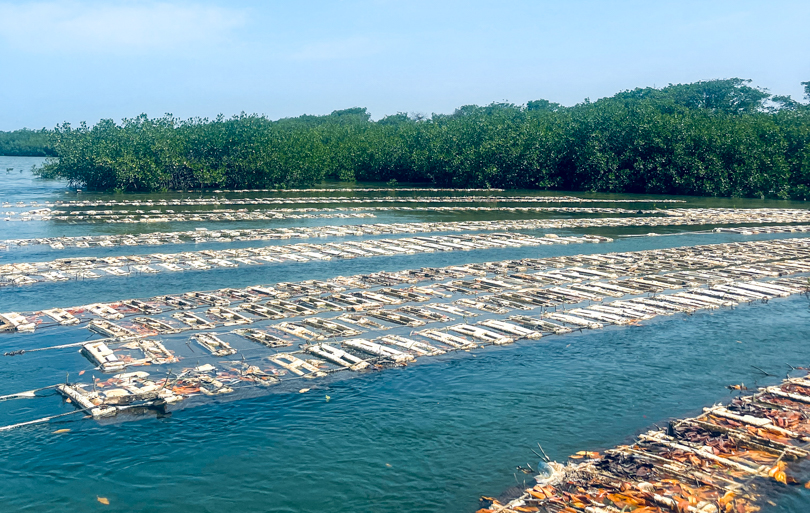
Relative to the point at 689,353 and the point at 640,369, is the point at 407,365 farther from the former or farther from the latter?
the point at 689,353

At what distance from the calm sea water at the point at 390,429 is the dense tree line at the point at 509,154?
59708 millimetres

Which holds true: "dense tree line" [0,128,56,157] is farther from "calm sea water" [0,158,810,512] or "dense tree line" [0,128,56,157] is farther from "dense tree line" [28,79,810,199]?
"calm sea water" [0,158,810,512]

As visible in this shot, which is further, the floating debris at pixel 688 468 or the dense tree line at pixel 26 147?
the dense tree line at pixel 26 147

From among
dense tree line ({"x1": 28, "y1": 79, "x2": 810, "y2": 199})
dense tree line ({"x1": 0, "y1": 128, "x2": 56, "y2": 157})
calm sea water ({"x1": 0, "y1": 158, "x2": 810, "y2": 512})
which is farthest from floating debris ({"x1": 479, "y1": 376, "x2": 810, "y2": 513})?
dense tree line ({"x1": 0, "y1": 128, "x2": 56, "y2": 157})

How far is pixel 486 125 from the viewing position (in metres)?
98.6

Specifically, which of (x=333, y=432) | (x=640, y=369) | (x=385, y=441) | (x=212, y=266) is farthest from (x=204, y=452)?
(x=212, y=266)

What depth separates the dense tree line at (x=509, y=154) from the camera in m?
76.8

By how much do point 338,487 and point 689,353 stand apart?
12514 mm

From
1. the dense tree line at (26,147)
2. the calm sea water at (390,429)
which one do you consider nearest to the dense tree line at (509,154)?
the calm sea water at (390,429)

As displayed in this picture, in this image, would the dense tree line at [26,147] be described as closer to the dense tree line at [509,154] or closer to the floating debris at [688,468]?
the dense tree line at [509,154]

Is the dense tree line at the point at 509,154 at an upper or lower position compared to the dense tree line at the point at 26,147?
lower

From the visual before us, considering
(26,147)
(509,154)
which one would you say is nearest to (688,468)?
(509,154)

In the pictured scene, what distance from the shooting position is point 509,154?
8950cm

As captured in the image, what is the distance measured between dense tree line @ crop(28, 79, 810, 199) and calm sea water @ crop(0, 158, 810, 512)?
59708 millimetres
